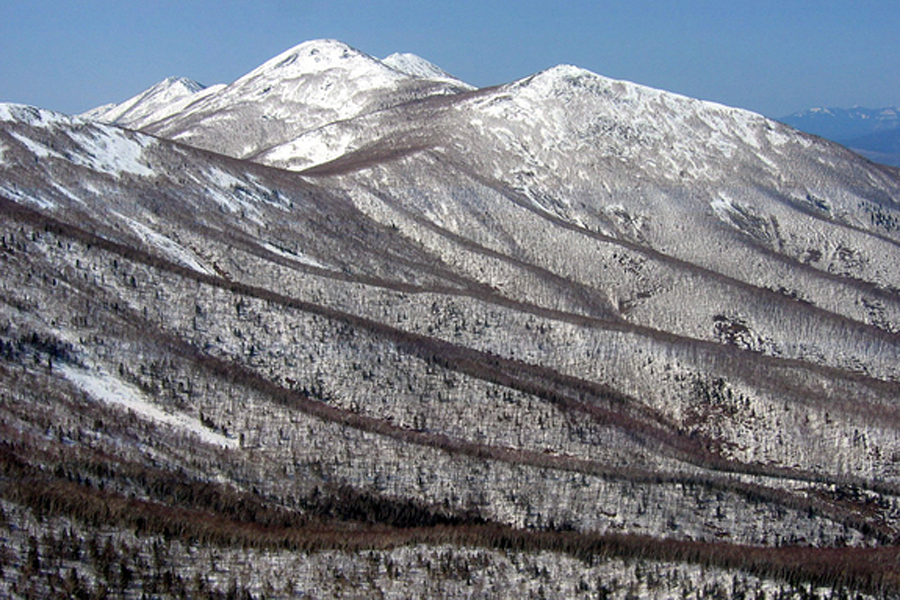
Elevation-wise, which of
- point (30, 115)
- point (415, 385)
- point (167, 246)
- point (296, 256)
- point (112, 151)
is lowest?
point (415, 385)

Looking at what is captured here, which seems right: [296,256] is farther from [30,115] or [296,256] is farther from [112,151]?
[30,115]

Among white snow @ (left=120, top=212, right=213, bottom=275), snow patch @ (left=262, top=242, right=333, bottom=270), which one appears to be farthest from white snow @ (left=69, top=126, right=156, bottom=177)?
snow patch @ (left=262, top=242, right=333, bottom=270)

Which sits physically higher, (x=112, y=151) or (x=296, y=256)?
(x=112, y=151)

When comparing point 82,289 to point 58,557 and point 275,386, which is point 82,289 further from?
point 58,557

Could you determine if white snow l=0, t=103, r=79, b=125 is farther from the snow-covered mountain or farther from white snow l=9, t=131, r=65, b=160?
white snow l=9, t=131, r=65, b=160

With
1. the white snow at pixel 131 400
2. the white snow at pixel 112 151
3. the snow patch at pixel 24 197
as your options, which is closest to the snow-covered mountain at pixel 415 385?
the white snow at pixel 131 400

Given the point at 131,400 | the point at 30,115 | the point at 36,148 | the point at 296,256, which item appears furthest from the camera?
the point at 30,115

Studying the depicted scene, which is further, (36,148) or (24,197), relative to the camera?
(36,148)

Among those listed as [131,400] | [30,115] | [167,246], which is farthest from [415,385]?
[30,115]
